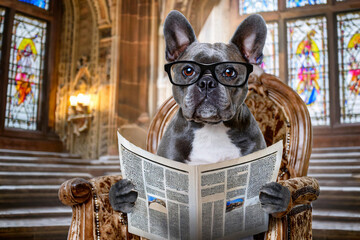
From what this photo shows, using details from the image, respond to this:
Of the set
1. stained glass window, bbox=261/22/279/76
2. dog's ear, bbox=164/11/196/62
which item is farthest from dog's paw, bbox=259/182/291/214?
stained glass window, bbox=261/22/279/76

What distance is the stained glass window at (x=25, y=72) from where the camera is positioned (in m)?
5.22

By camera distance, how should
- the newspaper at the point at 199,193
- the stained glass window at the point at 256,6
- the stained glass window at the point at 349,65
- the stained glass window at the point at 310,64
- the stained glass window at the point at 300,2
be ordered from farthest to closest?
the stained glass window at the point at 256,6 → the stained glass window at the point at 300,2 → the stained glass window at the point at 310,64 → the stained glass window at the point at 349,65 → the newspaper at the point at 199,193

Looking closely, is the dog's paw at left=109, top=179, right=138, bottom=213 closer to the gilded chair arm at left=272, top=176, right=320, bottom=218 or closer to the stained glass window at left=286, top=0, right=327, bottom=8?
the gilded chair arm at left=272, top=176, right=320, bottom=218

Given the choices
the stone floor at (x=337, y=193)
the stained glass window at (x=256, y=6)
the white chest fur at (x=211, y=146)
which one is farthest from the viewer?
the stained glass window at (x=256, y=6)

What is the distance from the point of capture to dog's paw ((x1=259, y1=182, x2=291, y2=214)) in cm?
83

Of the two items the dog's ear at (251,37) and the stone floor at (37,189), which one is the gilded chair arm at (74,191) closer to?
the dog's ear at (251,37)

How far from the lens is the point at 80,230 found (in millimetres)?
982

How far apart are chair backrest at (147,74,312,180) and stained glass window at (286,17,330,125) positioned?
3.59 m

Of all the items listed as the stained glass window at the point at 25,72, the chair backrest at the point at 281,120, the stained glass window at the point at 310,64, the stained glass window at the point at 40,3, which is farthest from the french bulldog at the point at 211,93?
the stained glass window at the point at 40,3

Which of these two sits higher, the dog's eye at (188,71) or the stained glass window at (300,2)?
the stained glass window at (300,2)

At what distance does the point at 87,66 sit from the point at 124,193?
190 inches

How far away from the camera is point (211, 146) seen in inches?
42.5

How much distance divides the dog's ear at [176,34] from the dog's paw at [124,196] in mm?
401

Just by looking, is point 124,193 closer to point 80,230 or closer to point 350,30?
point 80,230
